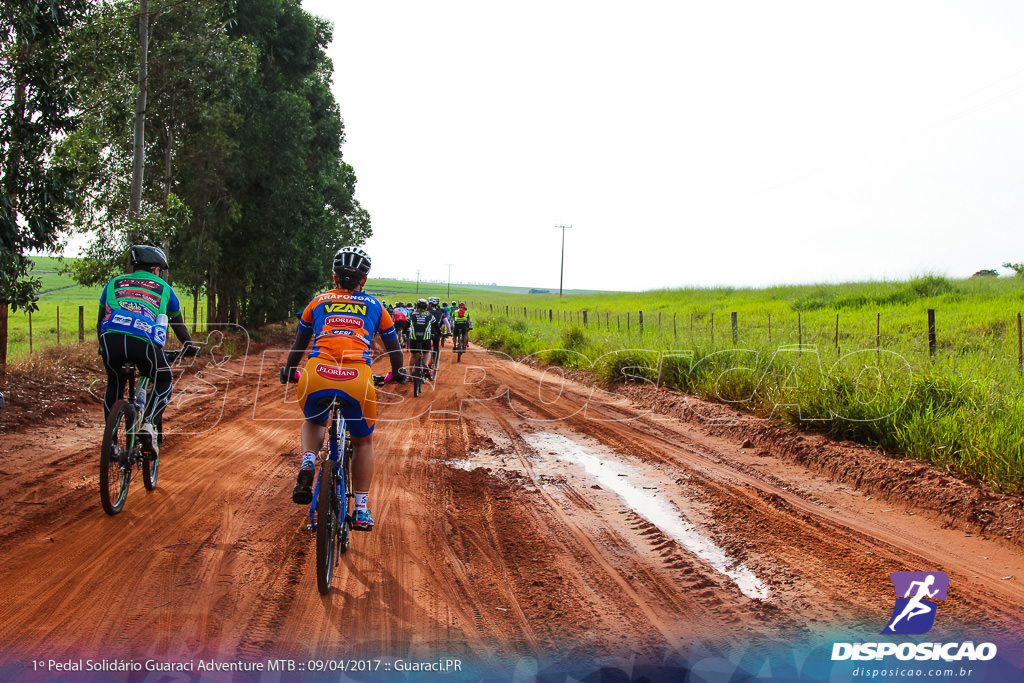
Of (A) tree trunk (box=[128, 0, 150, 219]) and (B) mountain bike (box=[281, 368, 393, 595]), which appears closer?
(B) mountain bike (box=[281, 368, 393, 595])

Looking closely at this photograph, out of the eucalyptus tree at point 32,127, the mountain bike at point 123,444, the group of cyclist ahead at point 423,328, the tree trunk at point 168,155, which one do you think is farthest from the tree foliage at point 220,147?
the mountain bike at point 123,444

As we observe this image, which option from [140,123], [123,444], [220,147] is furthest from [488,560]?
[220,147]

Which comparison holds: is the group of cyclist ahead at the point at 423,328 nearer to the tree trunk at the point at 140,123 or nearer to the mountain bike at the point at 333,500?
the tree trunk at the point at 140,123

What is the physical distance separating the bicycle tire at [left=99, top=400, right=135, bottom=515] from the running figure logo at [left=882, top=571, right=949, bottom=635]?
573 centimetres

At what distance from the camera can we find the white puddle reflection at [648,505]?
4.83 m

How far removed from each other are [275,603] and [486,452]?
4906 millimetres

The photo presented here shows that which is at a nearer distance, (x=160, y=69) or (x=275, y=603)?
(x=275, y=603)

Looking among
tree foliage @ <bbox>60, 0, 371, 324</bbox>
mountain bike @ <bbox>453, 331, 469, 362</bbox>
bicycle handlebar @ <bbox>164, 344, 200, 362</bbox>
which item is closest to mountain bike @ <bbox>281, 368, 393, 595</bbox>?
bicycle handlebar @ <bbox>164, 344, 200, 362</bbox>

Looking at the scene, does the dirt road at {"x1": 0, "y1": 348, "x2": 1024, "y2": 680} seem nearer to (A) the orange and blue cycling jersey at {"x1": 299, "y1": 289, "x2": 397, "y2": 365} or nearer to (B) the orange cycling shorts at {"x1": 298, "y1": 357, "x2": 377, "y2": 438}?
(B) the orange cycling shorts at {"x1": 298, "y1": 357, "x2": 377, "y2": 438}

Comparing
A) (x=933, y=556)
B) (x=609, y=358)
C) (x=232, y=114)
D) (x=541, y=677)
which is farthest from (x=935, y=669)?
(x=232, y=114)

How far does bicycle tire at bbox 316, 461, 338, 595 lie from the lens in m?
4.30

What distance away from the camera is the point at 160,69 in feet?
71.8

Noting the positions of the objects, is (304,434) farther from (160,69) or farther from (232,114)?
(232,114)

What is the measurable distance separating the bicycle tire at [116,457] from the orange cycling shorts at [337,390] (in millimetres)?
2154
